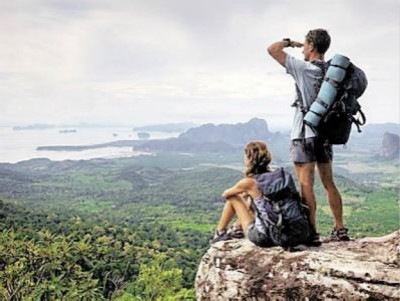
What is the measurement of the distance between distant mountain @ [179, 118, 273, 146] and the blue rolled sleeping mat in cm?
15746

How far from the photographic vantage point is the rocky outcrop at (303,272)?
3.78 m

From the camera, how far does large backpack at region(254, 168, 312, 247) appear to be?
163 inches

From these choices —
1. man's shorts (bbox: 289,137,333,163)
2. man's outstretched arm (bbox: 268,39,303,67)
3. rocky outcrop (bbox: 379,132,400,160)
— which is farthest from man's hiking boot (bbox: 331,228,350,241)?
rocky outcrop (bbox: 379,132,400,160)

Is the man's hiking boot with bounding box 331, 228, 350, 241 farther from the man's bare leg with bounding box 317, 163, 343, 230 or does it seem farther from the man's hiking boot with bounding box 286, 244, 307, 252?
the man's hiking boot with bounding box 286, 244, 307, 252

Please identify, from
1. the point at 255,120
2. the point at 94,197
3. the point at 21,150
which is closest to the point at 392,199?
the point at 94,197

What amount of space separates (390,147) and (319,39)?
120 meters

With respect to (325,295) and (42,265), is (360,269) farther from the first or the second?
(42,265)

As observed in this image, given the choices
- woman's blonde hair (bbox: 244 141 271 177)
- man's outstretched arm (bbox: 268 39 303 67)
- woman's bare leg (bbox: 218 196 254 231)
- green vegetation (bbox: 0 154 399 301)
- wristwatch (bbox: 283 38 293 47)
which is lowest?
green vegetation (bbox: 0 154 399 301)

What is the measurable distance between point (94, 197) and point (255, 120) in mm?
115955

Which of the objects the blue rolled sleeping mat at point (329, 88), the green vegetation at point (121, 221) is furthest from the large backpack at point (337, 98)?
the green vegetation at point (121, 221)

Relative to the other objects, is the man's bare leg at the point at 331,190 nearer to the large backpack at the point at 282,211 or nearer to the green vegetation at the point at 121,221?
the large backpack at the point at 282,211

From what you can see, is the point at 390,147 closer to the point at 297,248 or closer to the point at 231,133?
the point at 231,133

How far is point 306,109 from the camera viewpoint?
4191mm

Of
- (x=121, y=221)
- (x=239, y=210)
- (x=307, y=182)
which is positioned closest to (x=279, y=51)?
(x=307, y=182)
